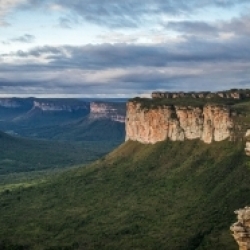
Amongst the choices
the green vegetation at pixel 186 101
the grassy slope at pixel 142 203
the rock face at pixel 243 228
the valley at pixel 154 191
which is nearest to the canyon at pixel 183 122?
the valley at pixel 154 191

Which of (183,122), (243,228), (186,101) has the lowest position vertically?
(243,228)

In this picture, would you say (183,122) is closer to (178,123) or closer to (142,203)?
(178,123)

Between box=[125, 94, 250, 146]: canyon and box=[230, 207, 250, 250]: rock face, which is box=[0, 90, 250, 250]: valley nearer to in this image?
box=[125, 94, 250, 146]: canyon

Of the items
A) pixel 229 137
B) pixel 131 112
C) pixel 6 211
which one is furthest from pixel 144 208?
pixel 131 112

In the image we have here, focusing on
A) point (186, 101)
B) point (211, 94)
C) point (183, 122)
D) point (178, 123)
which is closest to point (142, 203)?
point (183, 122)

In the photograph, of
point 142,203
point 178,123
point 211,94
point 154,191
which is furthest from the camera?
point 211,94
